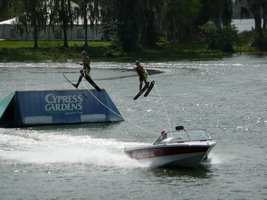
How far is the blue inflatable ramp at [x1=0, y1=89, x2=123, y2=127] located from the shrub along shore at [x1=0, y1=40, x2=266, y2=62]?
70023 mm

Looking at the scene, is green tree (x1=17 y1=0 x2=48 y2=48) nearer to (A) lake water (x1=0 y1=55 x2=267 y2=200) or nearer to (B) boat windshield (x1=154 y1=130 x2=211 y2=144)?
(A) lake water (x1=0 y1=55 x2=267 y2=200)

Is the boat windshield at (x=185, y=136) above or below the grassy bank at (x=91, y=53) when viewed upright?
above

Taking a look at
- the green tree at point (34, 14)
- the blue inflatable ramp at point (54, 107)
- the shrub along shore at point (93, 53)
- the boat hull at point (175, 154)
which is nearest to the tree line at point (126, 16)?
the green tree at point (34, 14)

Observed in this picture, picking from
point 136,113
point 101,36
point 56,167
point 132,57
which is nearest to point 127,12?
point 132,57

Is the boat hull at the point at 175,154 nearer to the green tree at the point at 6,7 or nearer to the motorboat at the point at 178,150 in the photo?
the motorboat at the point at 178,150

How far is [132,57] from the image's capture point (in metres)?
136

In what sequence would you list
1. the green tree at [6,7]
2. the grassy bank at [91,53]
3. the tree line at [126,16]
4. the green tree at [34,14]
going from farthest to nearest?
1. the green tree at [6,7]
2. the green tree at [34,14]
3. the tree line at [126,16]
4. the grassy bank at [91,53]

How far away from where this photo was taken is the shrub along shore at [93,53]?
133m

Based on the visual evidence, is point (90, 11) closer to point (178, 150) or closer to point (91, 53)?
point (91, 53)

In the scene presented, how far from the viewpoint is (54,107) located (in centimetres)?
5831

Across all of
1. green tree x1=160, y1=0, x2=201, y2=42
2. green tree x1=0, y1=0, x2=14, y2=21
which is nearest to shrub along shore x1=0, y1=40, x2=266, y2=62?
green tree x1=0, y1=0, x2=14, y2=21

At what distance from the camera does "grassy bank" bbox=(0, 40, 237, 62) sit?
437ft

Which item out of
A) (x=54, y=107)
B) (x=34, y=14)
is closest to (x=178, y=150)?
(x=54, y=107)

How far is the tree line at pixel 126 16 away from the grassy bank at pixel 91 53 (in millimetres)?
2119
